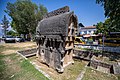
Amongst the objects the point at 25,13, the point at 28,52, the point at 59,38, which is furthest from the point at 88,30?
the point at 59,38

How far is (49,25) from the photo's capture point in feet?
26.8

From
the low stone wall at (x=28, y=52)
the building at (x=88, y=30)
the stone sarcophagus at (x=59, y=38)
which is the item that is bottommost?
the low stone wall at (x=28, y=52)

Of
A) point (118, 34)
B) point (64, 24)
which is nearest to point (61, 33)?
point (64, 24)

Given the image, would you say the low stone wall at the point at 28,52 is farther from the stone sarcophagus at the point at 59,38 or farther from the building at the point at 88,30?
the building at the point at 88,30

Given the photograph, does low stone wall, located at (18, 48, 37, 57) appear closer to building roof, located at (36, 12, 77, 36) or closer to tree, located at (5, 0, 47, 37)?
building roof, located at (36, 12, 77, 36)

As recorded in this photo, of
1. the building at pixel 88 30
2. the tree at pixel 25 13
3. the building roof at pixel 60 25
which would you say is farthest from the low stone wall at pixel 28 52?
the building at pixel 88 30

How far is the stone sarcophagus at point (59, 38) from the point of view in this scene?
21.7 ft

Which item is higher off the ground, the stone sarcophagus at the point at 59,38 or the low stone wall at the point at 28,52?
the stone sarcophagus at the point at 59,38

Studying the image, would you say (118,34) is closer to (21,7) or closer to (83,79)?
(83,79)

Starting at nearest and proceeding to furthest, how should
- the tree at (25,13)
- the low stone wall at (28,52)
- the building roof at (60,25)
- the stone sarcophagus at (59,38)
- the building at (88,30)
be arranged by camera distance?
the building roof at (60,25) → the stone sarcophagus at (59,38) → the low stone wall at (28,52) → the tree at (25,13) → the building at (88,30)

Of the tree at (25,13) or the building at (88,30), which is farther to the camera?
the building at (88,30)

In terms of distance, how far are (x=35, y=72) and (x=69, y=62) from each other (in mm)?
3903

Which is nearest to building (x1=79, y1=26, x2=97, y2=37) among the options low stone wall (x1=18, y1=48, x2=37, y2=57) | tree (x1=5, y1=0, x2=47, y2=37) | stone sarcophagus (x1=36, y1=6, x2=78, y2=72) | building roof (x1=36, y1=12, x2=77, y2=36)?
tree (x1=5, y1=0, x2=47, y2=37)

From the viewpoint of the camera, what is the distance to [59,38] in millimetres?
6793
